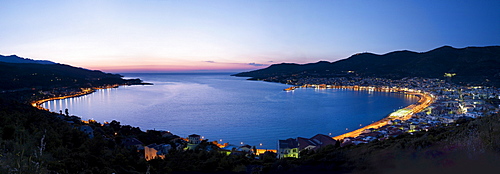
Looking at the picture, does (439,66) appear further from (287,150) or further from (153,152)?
(153,152)

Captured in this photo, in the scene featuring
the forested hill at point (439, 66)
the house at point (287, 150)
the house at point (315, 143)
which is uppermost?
the forested hill at point (439, 66)

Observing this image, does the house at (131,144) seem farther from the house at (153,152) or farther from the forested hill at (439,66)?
the forested hill at (439,66)

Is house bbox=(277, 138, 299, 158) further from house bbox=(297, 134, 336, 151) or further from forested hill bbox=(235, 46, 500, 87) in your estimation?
forested hill bbox=(235, 46, 500, 87)

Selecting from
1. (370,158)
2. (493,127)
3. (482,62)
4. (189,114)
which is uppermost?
(482,62)

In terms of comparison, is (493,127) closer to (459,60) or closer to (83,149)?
(83,149)

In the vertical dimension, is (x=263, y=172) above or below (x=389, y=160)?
below

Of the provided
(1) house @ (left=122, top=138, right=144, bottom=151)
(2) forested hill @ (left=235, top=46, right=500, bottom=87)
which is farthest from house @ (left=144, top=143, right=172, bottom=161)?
(2) forested hill @ (left=235, top=46, right=500, bottom=87)

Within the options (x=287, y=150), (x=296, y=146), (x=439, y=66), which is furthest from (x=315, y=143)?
(x=439, y=66)

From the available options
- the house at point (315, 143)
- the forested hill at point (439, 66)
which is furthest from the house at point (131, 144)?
the forested hill at point (439, 66)

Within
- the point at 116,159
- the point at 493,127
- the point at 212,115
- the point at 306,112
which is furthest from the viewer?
the point at 306,112

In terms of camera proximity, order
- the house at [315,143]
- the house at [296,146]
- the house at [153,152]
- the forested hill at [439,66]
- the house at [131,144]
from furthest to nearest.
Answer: the forested hill at [439,66]
the house at [315,143]
the house at [131,144]
the house at [296,146]
the house at [153,152]

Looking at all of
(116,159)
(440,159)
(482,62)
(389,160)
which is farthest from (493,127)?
(482,62)
